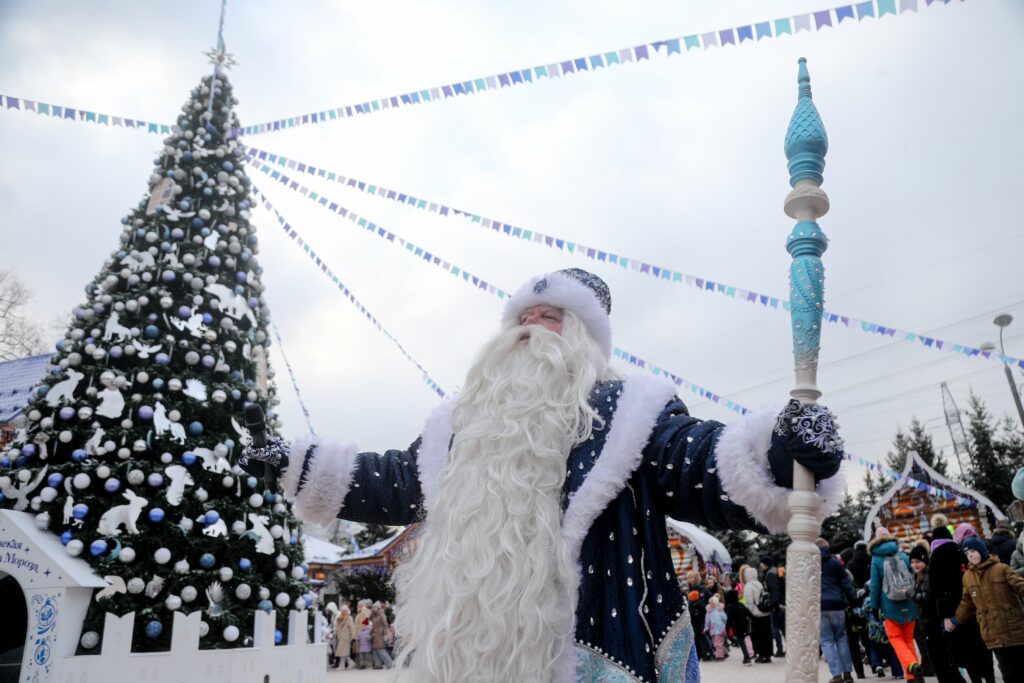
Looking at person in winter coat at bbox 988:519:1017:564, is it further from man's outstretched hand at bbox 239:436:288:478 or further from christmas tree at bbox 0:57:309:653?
man's outstretched hand at bbox 239:436:288:478

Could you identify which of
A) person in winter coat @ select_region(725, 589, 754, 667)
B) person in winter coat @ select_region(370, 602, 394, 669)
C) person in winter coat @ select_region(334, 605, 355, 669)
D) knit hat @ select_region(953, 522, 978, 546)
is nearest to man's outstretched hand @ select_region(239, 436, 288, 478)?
knit hat @ select_region(953, 522, 978, 546)

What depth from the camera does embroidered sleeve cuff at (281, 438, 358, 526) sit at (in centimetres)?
278

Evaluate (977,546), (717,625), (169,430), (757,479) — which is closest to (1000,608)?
(977,546)

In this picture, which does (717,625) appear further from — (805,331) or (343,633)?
(805,331)

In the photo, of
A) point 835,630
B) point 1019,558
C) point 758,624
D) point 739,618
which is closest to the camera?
point 1019,558

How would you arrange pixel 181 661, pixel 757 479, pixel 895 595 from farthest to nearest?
pixel 895 595, pixel 181 661, pixel 757 479

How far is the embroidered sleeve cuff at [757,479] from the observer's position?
188 cm

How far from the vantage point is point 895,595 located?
6.80m

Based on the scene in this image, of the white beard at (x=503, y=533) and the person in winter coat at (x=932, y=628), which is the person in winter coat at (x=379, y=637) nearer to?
the person in winter coat at (x=932, y=628)

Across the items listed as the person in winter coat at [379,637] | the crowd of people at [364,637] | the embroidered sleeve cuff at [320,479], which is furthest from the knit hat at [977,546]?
the person in winter coat at [379,637]

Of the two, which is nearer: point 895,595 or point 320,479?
point 320,479

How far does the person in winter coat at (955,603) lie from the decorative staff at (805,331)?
5.53m

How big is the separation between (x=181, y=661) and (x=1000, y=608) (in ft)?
19.5

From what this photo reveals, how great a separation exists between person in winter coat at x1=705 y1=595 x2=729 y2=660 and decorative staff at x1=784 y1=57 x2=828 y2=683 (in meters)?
11.6
